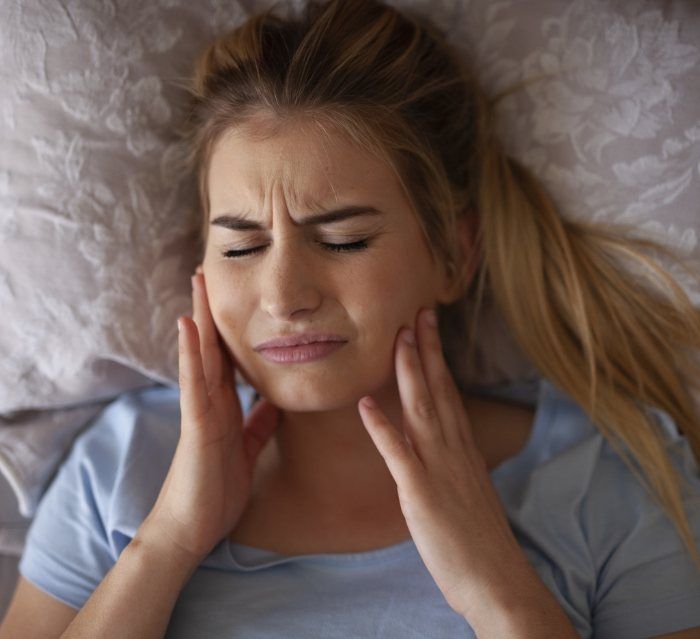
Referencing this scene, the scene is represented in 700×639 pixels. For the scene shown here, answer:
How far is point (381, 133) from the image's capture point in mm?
1408

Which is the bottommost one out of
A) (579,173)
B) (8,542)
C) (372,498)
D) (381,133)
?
(8,542)

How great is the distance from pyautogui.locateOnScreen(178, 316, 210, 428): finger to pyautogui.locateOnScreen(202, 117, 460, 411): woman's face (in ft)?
0.18

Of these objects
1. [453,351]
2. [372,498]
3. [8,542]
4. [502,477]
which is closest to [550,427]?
[502,477]

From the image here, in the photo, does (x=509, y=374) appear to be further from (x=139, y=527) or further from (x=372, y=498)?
(x=139, y=527)

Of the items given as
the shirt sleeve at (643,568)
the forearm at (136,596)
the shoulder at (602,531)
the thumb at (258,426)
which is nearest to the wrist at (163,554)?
the forearm at (136,596)

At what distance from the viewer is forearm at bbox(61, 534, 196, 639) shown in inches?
52.3

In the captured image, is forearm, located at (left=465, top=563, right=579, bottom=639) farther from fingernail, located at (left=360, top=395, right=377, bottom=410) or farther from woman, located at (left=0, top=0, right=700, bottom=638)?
fingernail, located at (left=360, top=395, right=377, bottom=410)

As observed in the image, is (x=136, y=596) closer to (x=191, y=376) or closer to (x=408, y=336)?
(x=191, y=376)

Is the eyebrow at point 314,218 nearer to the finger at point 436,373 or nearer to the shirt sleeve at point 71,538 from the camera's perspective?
the finger at point 436,373

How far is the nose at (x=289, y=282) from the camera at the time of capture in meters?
1.31

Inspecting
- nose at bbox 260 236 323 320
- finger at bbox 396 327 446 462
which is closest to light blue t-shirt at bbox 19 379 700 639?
finger at bbox 396 327 446 462

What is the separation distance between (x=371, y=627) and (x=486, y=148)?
88cm

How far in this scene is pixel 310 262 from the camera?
1.34 metres

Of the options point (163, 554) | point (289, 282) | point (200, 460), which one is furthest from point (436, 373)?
point (163, 554)
